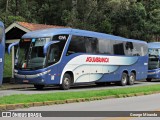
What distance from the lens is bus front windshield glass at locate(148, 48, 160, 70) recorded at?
121ft

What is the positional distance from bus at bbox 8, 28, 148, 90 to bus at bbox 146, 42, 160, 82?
7.14m

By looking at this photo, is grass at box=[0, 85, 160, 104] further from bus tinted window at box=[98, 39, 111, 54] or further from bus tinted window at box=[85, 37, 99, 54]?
bus tinted window at box=[98, 39, 111, 54]

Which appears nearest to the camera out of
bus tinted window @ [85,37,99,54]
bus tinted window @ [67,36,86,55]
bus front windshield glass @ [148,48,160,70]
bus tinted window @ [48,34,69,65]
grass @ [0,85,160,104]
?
grass @ [0,85,160,104]

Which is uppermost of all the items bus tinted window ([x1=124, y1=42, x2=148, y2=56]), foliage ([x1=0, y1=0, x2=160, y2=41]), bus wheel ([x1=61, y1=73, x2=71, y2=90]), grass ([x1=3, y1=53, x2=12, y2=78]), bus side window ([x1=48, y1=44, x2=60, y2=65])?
foliage ([x1=0, y1=0, x2=160, y2=41])

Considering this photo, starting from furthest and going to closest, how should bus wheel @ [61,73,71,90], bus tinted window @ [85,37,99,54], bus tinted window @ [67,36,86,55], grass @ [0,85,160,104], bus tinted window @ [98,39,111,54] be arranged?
bus tinted window @ [98,39,111,54] → bus tinted window @ [85,37,99,54] → bus tinted window @ [67,36,86,55] → bus wheel @ [61,73,71,90] → grass @ [0,85,160,104]

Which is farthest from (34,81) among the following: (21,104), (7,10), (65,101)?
(7,10)

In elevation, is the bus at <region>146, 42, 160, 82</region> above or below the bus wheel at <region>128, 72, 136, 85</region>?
above

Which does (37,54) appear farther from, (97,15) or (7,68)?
(97,15)

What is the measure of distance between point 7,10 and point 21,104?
113ft

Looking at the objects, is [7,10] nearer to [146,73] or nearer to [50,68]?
[146,73]

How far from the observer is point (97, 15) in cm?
4878

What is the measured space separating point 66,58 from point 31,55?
2.08 m

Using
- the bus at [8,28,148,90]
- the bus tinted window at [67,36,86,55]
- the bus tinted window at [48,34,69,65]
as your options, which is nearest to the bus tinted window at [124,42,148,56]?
the bus at [8,28,148,90]

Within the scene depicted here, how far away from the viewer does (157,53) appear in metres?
37.2
